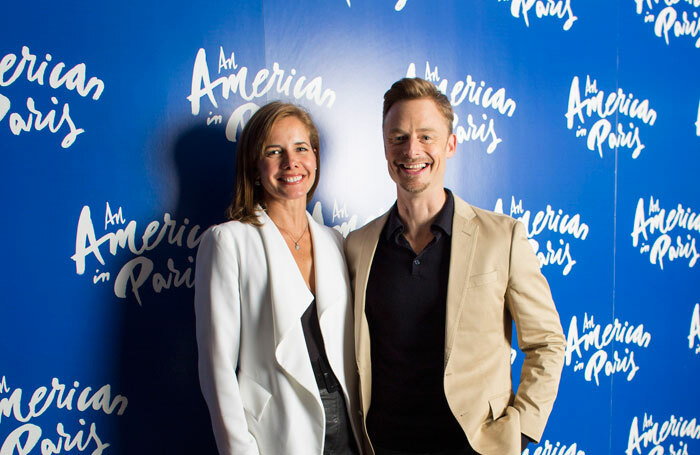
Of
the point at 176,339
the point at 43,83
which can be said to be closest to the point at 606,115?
the point at 176,339

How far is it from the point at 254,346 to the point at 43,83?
1096mm

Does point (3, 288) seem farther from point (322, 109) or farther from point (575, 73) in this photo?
point (575, 73)

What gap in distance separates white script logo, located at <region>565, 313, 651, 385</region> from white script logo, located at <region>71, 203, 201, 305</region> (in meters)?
1.85

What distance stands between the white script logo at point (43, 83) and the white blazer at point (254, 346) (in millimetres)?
638

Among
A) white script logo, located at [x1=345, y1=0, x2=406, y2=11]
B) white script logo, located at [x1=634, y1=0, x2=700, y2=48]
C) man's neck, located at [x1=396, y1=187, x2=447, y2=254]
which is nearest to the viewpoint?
man's neck, located at [x1=396, y1=187, x2=447, y2=254]

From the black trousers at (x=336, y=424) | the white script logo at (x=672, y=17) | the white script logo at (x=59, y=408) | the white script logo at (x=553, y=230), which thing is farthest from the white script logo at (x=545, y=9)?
the white script logo at (x=59, y=408)

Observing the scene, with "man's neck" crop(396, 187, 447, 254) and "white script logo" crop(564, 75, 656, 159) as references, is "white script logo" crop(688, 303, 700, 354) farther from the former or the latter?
"man's neck" crop(396, 187, 447, 254)

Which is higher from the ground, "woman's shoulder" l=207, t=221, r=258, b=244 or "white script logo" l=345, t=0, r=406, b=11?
"white script logo" l=345, t=0, r=406, b=11

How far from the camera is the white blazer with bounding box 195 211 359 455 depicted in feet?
5.08

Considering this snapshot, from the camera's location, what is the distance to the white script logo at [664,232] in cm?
271

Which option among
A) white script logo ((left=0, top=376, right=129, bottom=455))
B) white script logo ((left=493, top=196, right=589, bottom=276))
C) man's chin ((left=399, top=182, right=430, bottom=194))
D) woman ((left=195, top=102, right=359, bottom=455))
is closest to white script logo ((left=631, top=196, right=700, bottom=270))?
white script logo ((left=493, top=196, right=589, bottom=276))

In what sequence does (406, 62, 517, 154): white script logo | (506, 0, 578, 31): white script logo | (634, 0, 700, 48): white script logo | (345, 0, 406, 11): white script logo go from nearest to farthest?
1. (345, 0, 406, 11): white script logo
2. (406, 62, 517, 154): white script logo
3. (506, 0, 578, 31): white script logo
4. (634, 0, 700, 48): white script logo

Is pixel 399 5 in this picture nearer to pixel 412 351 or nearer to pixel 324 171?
pixel 324 171

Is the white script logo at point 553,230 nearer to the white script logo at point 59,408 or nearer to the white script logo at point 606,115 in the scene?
the white script logo at point 606,115
